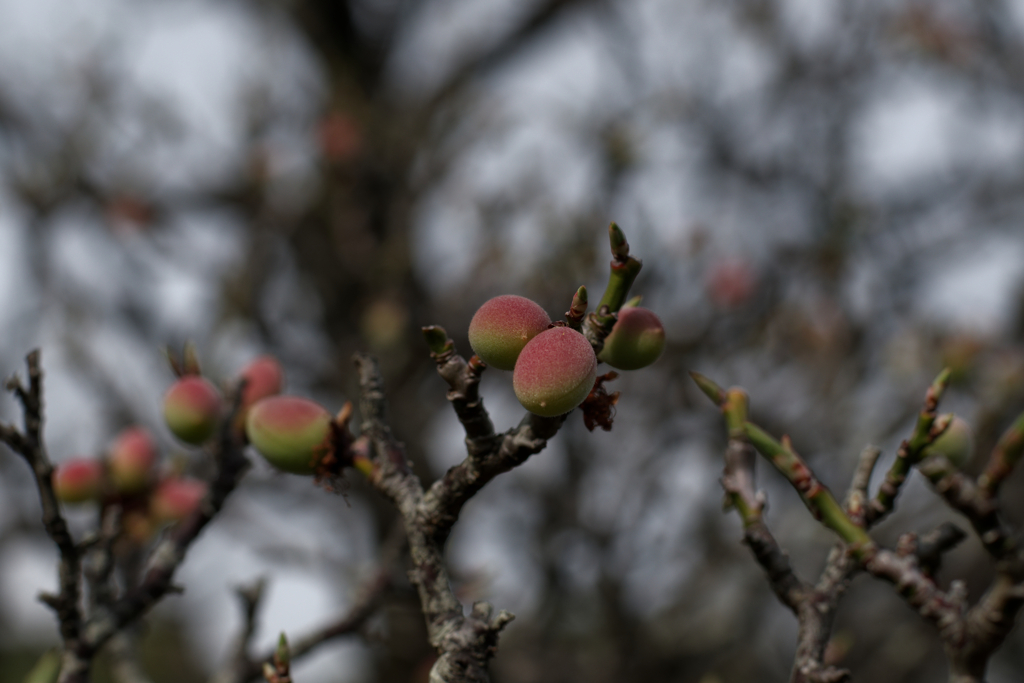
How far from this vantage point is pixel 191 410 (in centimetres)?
166

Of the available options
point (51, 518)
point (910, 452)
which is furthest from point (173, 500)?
point (910, 452)

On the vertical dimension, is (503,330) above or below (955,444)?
above

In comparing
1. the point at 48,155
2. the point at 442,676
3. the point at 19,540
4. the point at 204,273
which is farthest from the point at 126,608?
the point at 19,540

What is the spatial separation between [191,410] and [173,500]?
1.43ft

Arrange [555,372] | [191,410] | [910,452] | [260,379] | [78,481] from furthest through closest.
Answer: [78,481], [260,379], [191,410], [910,452], [555,372]

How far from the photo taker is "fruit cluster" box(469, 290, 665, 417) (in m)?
1.00

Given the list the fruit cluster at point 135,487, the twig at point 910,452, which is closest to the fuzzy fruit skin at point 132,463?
the fruit cluster at point 135,487

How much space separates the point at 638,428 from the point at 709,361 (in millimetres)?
578

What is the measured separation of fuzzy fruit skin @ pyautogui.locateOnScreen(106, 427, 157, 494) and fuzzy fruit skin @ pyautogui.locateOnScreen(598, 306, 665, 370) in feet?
4.35

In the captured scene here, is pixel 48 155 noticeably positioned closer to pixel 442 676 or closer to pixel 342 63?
pixel 342 63

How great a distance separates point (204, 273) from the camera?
5.82m

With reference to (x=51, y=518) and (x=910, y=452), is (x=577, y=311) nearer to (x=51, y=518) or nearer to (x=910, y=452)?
(x=910, y=452)

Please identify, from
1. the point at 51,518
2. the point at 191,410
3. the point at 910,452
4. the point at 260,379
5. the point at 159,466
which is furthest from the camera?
the point at 159,466

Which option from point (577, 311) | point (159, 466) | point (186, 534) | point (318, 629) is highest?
point (159, 466)
